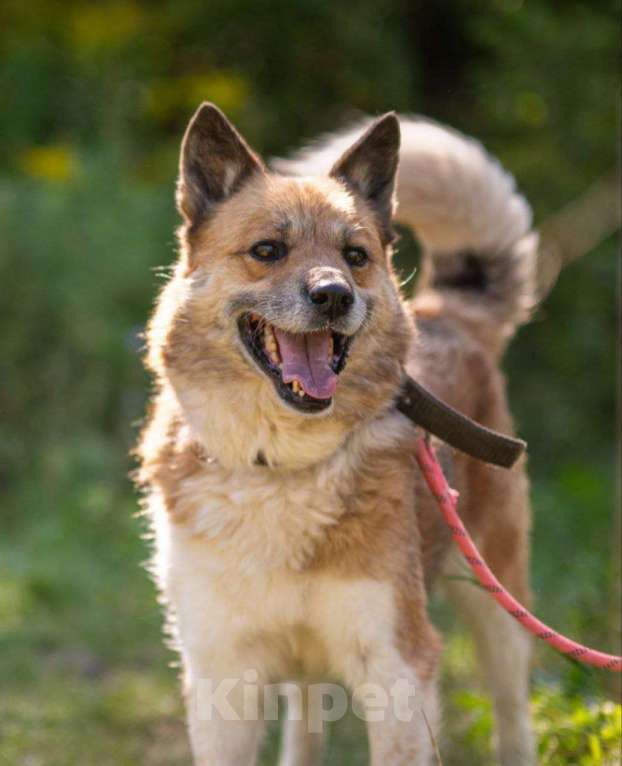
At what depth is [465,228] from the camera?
4301mm

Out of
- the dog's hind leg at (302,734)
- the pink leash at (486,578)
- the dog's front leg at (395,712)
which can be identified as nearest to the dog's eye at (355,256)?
the pink leash at (486,578)

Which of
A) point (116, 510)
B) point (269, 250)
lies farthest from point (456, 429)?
point (116, 510)

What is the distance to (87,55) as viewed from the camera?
8219 mm

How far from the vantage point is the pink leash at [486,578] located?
9.61 ft

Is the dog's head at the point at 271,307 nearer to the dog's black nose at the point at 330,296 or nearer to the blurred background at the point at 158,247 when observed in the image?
the dog's black nose at the point at 330,296

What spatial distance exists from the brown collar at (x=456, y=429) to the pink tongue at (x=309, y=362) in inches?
11.7

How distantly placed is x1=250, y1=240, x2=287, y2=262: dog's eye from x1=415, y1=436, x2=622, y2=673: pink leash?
0.63 metres

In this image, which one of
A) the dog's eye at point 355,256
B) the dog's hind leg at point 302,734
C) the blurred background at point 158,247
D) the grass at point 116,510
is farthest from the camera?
the blurred background at point 158,247

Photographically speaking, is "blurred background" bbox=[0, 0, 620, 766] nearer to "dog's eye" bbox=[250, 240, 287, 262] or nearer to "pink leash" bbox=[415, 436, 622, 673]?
"pink leash" bbox=[415, 436, 622, 673]

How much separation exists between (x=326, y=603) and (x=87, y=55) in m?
6.16

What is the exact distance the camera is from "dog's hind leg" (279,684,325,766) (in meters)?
3.82

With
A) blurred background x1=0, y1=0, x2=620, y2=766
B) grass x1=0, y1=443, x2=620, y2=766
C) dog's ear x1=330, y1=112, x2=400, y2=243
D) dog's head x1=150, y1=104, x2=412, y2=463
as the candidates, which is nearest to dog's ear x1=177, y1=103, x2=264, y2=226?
dog's head x1=150, y1=104, x2=412, y2=463

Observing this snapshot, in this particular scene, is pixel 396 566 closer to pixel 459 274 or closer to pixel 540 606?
pixel 459 274

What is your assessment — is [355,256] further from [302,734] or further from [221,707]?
[302,734]
